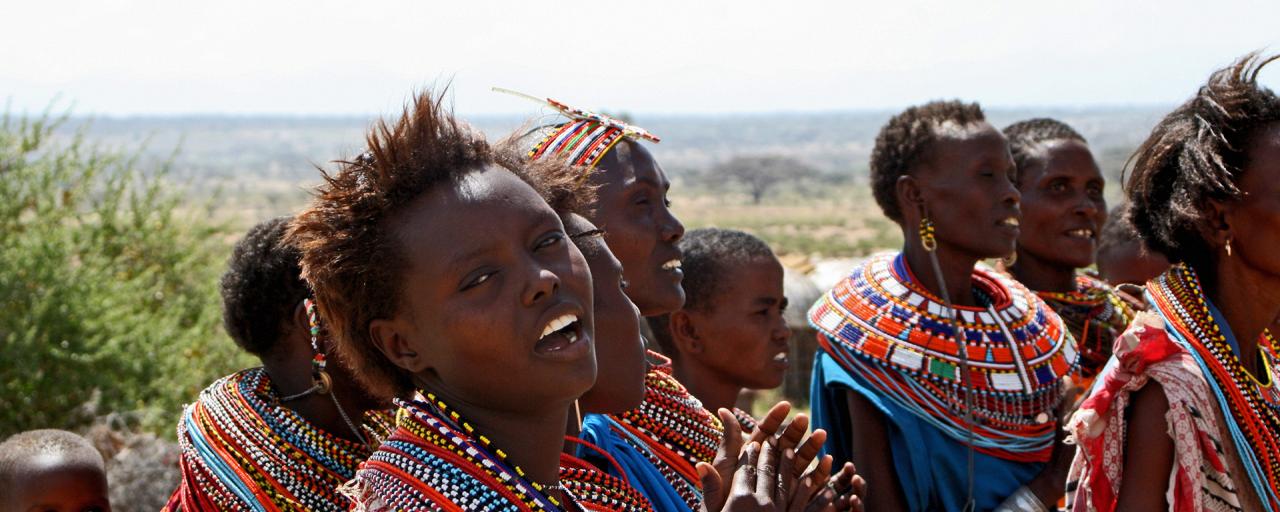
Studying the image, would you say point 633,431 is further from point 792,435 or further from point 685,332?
point 685,332

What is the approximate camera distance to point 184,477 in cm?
341

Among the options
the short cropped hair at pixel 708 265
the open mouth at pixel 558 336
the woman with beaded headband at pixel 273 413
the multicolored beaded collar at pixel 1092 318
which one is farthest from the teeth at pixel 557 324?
the multicolored beaded collar at pixel 1092 318

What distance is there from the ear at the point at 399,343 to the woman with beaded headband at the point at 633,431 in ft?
1.56

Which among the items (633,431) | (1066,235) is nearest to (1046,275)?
(1066,235)

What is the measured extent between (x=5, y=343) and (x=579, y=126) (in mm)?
6255

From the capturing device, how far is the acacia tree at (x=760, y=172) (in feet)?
307

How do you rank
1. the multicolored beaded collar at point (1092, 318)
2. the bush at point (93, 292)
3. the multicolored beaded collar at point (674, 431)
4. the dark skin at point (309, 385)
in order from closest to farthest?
the multicolored beaded collar at point (674, 431)
the dark skin at point (309, 385)
the multicolored beaded collar at point (1092, 318)
the bush at point (93, 292)

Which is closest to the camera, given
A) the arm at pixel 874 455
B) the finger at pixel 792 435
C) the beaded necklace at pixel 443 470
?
the beaded necklace at pixel 443 470

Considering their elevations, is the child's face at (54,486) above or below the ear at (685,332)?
below

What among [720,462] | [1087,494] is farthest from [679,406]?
[1087,494]

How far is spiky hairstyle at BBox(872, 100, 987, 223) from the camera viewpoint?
4578mm

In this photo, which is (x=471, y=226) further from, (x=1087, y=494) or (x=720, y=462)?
(x=1087, y=494)

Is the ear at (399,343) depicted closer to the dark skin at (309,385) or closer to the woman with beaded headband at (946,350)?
the dark skin at (309,385)

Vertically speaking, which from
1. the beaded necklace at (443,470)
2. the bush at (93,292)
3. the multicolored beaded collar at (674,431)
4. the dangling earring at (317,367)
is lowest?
the bush at (93,292)
